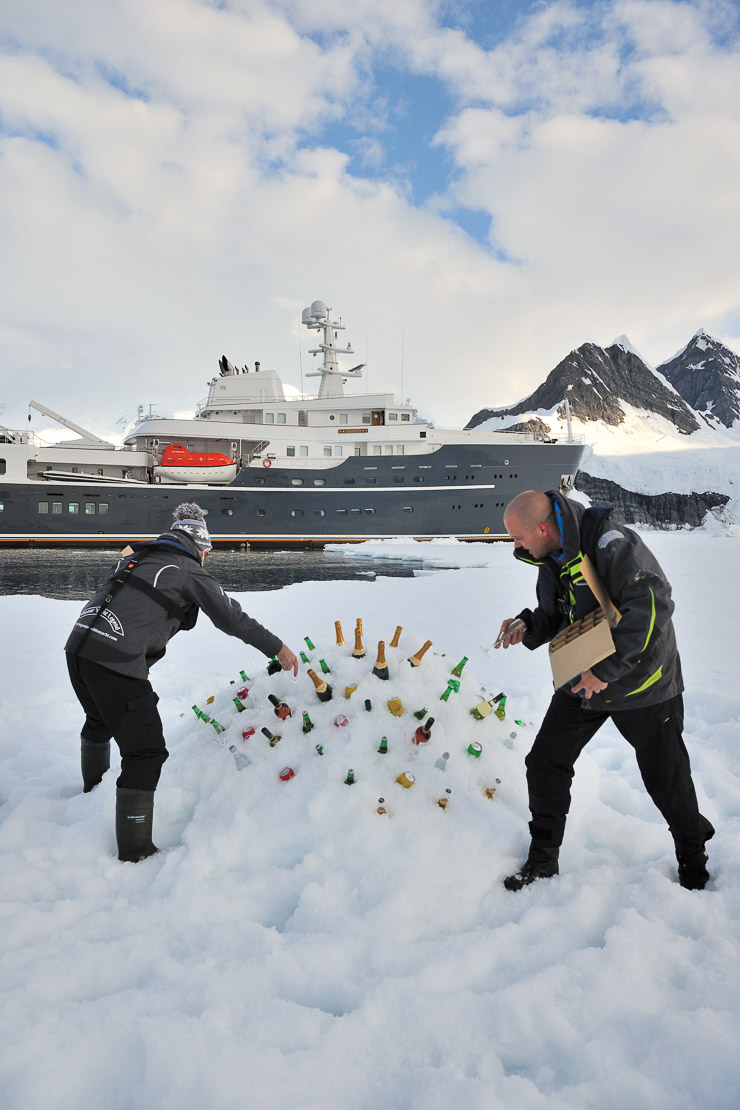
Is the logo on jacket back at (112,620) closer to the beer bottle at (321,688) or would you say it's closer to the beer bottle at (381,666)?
the beer bottle at (321,688)

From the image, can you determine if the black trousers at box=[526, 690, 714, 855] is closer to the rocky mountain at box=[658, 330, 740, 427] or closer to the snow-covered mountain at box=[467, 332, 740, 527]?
the snow-covered mountain at box=[467, 332, 740, 527]

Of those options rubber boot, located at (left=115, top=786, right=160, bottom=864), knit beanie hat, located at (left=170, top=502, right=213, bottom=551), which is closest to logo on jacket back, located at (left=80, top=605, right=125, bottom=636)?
knit beanie hat, located at (left=170, top=502, right=213, bottom=551)

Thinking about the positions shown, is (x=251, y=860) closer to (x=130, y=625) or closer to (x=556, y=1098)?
(x=130, y=625)

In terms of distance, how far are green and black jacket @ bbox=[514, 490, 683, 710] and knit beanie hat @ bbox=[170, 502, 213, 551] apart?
67.3 inches

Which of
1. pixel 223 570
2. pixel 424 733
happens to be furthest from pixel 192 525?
pixel 223 570

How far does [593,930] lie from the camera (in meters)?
2.20

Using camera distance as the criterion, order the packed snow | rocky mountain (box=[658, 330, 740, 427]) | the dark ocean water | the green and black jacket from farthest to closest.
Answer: rocky mountain (box=[658, 330, 740, 427]), the dark ocean water, the green and black jacket, the packed snow

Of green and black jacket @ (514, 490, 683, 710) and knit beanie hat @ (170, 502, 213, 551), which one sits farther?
knit beanie hat @ (170, 502, 213, 551)

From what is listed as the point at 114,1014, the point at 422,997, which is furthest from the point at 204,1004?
A: the point at 422,997

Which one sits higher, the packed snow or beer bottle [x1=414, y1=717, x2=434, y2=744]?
beer bottle [x1=414, y1=717, x2=434, y2=744]

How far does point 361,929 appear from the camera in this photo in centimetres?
222

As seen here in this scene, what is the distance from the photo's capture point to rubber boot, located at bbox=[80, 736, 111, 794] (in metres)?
3.39

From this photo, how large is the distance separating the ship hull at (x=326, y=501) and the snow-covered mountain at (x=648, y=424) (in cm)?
3869

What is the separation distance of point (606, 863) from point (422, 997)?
3.87 feet
